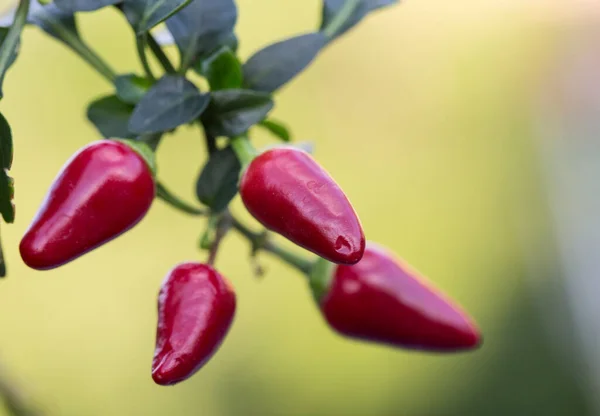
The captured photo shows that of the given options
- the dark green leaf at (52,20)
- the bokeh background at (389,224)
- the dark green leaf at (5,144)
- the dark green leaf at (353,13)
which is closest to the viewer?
the dark green leaf at (5,144)

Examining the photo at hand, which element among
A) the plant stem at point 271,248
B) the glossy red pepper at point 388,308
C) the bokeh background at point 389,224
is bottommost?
the bokeh background at point 389,224

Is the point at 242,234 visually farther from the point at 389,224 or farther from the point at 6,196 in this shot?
the point at 389,224

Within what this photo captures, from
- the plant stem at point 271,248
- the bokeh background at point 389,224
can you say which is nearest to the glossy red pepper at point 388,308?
the plant stem at point 271,248

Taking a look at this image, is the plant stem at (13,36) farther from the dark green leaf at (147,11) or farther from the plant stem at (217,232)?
the plant stem at (217,232)

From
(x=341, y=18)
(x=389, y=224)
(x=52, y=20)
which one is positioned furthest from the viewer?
(x=389, y=224)

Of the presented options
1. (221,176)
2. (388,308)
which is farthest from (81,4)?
(388,308)

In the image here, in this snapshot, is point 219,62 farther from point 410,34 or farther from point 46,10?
point 410,34

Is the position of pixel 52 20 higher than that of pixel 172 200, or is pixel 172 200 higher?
pixel 52 20
